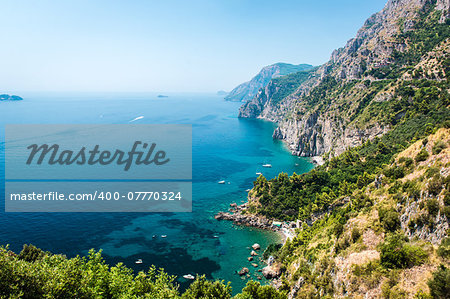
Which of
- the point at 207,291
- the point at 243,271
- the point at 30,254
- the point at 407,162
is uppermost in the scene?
the point at 407,162

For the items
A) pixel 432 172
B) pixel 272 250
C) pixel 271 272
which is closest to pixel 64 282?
pixel 271 272

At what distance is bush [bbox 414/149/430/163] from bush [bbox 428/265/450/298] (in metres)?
23.1

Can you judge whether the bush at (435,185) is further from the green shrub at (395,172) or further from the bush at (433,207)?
the green shrub at (395,172)

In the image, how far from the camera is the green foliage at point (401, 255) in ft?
87.2

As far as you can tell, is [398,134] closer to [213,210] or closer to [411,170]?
[411,170]

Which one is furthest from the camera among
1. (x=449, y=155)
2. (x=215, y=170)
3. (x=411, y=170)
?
(x=215, y=170)

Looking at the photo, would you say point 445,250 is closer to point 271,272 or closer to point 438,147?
point 438,147

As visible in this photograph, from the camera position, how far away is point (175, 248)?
203 feet

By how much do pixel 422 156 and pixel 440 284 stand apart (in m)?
25.2

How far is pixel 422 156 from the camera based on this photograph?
40688mm

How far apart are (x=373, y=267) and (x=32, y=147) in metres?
150

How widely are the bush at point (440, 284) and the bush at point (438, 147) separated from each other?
2122 centimetres

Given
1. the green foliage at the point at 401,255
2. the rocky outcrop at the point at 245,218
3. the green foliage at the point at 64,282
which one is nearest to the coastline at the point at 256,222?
the rocky outcrop at the point at 245,218

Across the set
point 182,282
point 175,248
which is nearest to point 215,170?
point 175,248
